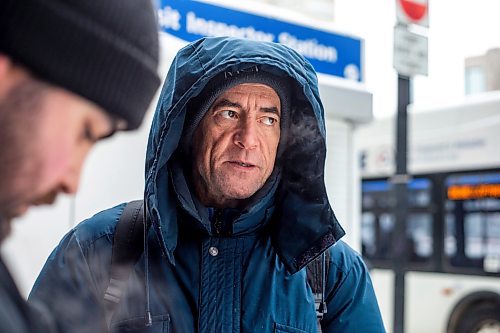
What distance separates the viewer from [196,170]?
5.05ft

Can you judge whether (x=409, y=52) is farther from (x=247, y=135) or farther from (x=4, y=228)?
(x=4, y=228)

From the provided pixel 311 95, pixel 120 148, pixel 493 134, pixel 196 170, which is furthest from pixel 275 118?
pixel 493 134

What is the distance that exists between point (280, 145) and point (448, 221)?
5.74m

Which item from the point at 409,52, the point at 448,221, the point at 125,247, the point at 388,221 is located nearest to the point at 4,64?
the point at 125,247

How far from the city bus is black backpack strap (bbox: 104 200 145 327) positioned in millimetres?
5704

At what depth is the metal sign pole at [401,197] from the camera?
13.2 ft

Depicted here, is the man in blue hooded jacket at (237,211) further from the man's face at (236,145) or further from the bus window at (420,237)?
the bus window at (420,237)

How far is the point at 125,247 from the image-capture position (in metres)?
1.33

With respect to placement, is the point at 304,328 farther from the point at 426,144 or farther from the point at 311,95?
the point at 426,144

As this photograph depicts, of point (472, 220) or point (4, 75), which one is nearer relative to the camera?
point (4, 75)

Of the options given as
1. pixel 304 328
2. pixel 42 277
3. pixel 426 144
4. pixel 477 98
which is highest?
pixel 477 98

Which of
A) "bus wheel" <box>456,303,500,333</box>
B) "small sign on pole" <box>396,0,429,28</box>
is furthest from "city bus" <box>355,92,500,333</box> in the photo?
"small sign on pole" <box>396,0,429,28</box>

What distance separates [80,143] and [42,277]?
1.11 feet

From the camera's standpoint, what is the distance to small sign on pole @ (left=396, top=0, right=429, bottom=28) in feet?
13.0
